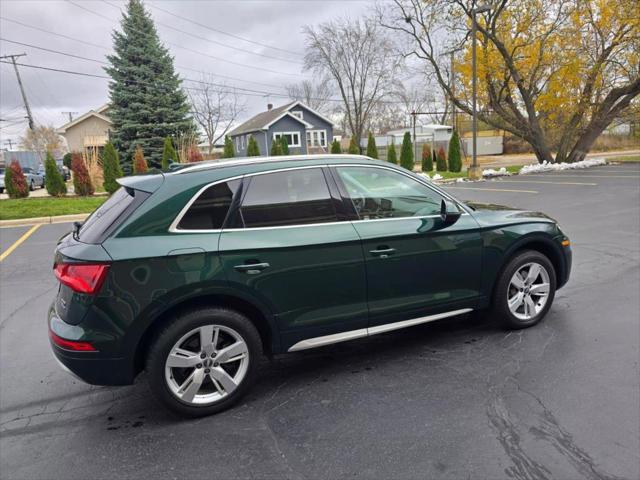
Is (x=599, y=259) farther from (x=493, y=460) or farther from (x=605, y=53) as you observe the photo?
(x=605, y=53)

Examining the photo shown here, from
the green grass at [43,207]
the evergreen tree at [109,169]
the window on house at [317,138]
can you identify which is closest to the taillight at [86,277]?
the green grass at [43,207]

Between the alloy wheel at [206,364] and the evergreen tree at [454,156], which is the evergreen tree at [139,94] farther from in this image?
the alloy wheel at [206,364]

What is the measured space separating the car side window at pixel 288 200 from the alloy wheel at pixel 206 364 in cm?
79

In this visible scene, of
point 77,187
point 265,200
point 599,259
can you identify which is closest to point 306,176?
point 265,200

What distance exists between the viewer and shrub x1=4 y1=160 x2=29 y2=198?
53.2ft

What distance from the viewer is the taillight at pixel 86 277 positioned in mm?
2732

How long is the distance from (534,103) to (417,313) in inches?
1000

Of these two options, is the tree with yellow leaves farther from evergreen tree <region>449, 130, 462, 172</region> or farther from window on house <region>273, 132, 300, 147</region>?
window on house <region>273, 132, 300, 147</region>

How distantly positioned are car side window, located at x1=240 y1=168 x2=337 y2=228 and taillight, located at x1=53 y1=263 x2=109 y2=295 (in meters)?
0.95

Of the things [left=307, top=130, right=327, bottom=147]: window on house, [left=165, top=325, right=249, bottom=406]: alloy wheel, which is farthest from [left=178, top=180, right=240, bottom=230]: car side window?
[left=307, top=130, right=327, bottom=147]: window on house

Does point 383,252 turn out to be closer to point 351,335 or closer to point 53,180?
point 351,335

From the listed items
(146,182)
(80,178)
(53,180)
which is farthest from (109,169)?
(146,182)

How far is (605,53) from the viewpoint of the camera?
74.7 feet

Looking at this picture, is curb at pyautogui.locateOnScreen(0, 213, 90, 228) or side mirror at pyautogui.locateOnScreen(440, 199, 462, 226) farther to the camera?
curb at pyautogui.locateOnScreen(0, 213, 90, 228)
